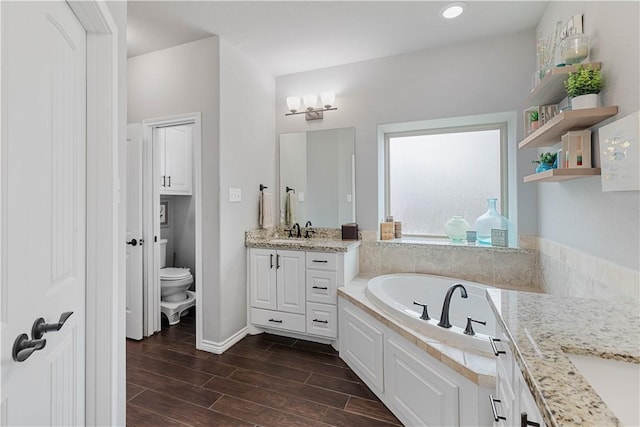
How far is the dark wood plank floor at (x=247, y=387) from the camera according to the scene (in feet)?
5.68

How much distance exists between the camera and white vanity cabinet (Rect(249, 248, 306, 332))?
2.66 meters

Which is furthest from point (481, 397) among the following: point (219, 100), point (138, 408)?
point (219, 100)

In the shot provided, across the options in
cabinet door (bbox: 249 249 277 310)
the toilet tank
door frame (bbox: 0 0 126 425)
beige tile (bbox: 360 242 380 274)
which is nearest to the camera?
door frame (bbox: 0 0 126 425)

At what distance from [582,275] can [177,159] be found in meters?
3.74

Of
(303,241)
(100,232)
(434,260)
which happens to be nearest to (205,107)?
(303,241)

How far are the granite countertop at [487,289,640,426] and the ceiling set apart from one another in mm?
2103

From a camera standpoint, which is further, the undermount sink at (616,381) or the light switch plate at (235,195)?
the light switch plate at (235,195)

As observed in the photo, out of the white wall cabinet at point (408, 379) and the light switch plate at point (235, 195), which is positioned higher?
the light switch plate at point (235, 195)

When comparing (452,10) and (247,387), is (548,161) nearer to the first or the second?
(452,10)

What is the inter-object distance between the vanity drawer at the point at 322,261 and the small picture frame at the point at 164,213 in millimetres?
2252

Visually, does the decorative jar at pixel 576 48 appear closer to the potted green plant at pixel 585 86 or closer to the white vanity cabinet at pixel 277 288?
the potted green plant at pixel 585 86

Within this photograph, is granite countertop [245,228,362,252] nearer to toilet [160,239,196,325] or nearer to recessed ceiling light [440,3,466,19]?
toilet [160,239,196,325]


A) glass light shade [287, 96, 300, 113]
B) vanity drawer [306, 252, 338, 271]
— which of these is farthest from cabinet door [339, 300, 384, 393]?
glass light shade [287, 96, 300, 113]

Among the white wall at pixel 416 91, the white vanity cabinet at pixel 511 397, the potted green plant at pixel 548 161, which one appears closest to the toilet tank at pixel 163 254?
the white wall at pixel 416 91
